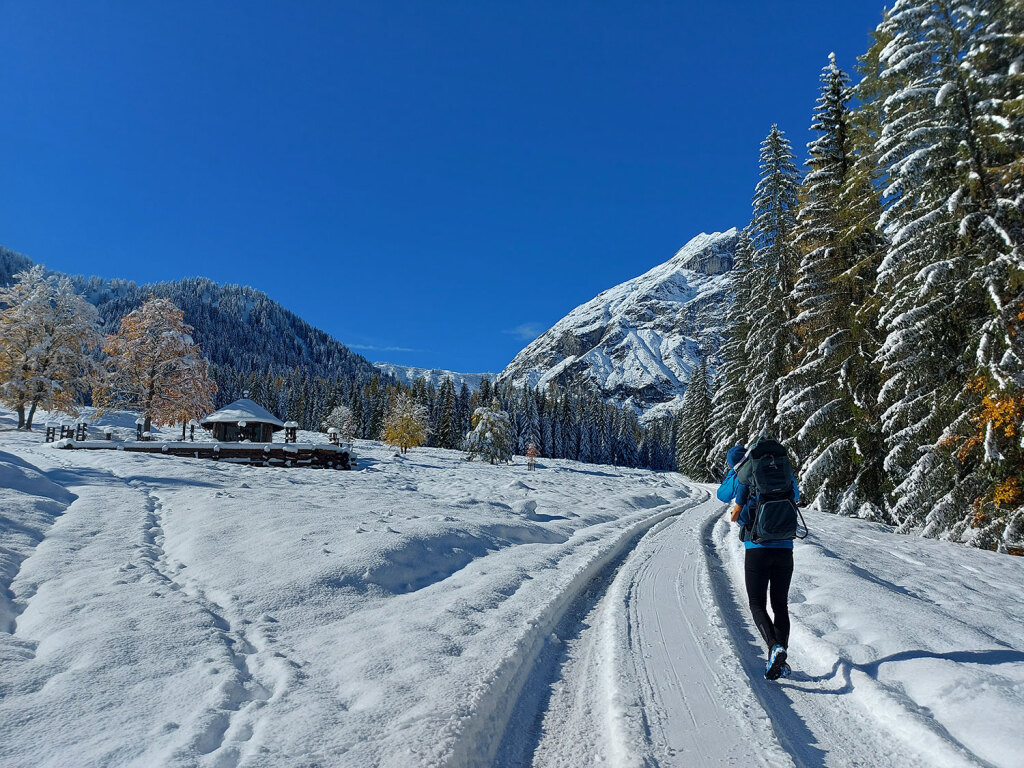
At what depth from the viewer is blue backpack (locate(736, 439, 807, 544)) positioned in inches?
184

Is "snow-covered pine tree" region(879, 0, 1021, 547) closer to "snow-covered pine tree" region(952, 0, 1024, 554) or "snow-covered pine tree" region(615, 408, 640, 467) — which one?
"snow-covered pine tree" region(952, 0, 1024, 554)

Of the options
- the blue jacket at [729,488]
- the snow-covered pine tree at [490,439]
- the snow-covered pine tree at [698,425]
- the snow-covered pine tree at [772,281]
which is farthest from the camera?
the snow-covered pine tree at [490,439]

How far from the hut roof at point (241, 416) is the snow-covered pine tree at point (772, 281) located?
31791mm

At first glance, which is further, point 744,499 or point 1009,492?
point 1009,492

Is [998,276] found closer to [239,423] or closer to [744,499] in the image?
[744,499]

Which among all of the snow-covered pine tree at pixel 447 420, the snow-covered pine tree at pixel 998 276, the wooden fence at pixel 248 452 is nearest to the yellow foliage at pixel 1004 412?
the snow-covered pine tree at pixel 998 276

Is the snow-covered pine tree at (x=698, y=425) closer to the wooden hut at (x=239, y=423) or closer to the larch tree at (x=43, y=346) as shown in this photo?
the wooden hut at (x=239, y=423)

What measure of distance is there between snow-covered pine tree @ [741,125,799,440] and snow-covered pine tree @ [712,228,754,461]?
132 inches

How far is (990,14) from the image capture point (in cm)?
1237

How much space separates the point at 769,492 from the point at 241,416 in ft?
128

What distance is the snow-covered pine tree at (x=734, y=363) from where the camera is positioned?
2897 cm

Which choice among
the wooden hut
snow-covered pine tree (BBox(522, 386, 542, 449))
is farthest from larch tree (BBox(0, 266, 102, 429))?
snow-covered pine tree (BBox(522, 386, 542, 449))

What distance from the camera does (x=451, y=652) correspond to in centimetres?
450

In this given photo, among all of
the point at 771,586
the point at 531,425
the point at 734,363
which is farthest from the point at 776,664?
the point at 531,425
